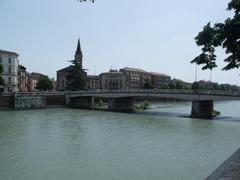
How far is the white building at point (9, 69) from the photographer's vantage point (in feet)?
235

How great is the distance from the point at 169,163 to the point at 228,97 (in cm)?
2903

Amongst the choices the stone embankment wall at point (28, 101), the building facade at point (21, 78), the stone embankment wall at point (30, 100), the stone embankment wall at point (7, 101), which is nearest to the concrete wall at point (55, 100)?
the stone embankment wall at point (30, 100)

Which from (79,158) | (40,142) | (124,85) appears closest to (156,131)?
(40,142)

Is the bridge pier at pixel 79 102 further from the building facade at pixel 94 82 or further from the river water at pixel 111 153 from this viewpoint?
the building facade at pixel 94 82

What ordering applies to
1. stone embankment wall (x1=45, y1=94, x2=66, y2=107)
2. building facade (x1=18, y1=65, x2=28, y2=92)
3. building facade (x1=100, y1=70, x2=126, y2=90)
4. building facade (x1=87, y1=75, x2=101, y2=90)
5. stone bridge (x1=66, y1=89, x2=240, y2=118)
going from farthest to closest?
building facade (x1=87, y1=75, x2=101, y2=90)
building facade (x1=100, y1=70, x2=126, y2=90)
building facade (x1=18, y1=65, x2=28, y2=92)
stone embankment wall (x1=45, y1=94, x2=66, y2=107)
stone bridge (x1=66, y1=89, x2=240, y2=118)

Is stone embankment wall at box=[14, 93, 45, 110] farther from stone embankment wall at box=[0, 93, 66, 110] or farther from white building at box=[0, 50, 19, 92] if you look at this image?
white building at box=[0, 50, 19, 92]

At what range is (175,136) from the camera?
27.7 meters

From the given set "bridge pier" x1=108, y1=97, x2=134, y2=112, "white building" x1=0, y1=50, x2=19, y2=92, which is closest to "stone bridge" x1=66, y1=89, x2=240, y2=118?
"bridge pier" x1=108, y1=97, x2=134, y2=112

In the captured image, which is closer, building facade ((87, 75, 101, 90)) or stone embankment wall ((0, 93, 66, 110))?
stone embankment wall ((0, 93, 66, 110))

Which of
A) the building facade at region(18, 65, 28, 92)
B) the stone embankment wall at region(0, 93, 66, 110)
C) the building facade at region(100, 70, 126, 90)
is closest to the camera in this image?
the stone embankment wall at region(0, 93, 66, 110)

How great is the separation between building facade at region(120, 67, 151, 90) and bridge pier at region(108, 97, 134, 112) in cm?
8037

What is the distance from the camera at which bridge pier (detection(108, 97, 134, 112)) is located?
5981cm

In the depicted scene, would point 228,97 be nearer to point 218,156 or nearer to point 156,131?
point 156,131

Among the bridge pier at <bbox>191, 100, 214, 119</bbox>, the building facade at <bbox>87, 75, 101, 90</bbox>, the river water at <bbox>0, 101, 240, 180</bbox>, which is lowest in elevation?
the river water at <bbox>0, 101, 240, 180</bbox>
